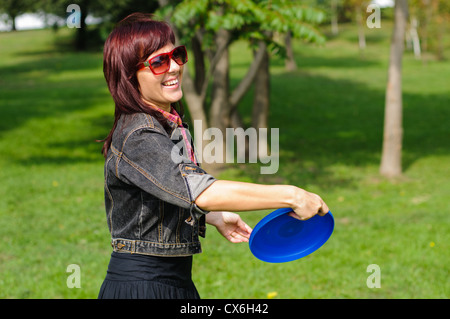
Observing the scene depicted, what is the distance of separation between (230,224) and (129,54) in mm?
1018

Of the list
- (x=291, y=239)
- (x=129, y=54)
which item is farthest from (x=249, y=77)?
(x=129, y=54)

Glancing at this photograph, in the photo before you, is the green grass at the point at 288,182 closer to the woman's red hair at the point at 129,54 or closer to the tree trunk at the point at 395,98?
the tree trunk at the point at 395,98

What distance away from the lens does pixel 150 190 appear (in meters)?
2.05

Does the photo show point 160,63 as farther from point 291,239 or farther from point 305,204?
point 291,239

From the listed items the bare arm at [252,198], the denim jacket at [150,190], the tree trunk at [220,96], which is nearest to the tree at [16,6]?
the tree trunk at [220,96]

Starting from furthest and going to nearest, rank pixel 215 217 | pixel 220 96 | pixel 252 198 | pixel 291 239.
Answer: pixel 220 96 < pixel 215 217 < pixel 291 239 < pixel 252 198

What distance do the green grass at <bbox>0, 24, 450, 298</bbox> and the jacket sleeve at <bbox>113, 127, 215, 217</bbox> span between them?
3909 millimetres

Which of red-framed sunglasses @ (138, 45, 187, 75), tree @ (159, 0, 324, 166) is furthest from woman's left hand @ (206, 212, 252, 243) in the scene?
tree @ (159, 0, 324, 166)

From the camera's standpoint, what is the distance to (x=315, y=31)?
8.95 metres

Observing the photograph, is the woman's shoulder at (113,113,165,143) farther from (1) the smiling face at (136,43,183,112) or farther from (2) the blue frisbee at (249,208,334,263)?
(2) the blue frisbee at (249,208,334,263)

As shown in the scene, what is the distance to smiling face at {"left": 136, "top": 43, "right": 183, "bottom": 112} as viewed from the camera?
2278mm

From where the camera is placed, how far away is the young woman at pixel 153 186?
2.00m

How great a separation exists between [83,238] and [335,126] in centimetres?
1271
